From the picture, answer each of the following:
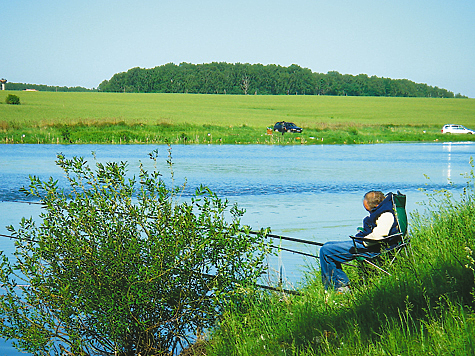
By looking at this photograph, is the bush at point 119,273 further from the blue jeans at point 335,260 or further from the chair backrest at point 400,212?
the chair backrest at point 400,212

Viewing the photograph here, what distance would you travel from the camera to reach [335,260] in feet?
19.5

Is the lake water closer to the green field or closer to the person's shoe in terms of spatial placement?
the person's shoe

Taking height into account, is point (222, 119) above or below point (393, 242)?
above

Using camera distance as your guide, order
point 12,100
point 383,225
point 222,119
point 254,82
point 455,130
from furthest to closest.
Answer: point 254,82
point 12,100
point 222,119
point 455,130
point 383,225

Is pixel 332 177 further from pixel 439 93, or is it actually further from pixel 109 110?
pixel 439 93

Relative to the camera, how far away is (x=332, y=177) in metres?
23.0

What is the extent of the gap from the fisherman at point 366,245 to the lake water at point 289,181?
1.61 ft

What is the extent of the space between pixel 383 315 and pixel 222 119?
60854 millimetres

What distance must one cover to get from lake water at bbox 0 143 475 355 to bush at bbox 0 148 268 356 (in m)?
0.91

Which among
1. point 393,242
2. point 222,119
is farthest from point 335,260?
point 222,119

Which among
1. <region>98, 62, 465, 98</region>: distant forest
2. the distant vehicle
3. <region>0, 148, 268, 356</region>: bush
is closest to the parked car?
the distant vehicle

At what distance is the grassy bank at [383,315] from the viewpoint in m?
3.87

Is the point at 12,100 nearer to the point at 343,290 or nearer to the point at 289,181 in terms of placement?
the point at 289,181

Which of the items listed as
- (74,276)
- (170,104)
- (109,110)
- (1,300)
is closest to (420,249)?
(74,276)
